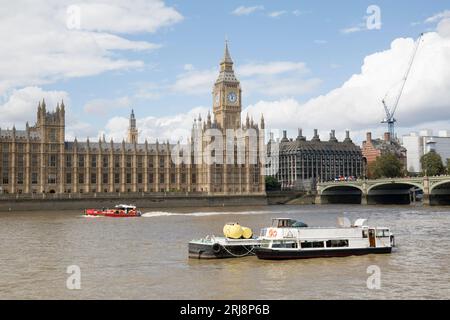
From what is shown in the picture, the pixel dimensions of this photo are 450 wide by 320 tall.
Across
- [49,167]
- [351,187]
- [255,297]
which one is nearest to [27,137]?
[49,167]

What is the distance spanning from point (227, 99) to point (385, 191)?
140ft

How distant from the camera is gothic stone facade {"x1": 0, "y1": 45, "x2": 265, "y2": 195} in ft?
382

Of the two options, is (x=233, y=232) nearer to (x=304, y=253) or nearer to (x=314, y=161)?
(x=304, y=253)

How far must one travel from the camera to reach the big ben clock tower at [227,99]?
472 feet

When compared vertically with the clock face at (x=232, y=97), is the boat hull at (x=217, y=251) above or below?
below

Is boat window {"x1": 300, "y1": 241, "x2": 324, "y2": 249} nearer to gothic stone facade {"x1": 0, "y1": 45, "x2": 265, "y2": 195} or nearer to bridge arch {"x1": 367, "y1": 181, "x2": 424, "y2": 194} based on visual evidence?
bridge arch {"x1": 367, "y1": 181, "x2": 424, "y2": 194}

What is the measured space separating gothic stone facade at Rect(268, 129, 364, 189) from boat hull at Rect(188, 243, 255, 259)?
138 metres

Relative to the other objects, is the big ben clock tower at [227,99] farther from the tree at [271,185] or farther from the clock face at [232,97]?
the tree at [271,185]

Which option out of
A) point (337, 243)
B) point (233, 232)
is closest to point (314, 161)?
point (337, 243)

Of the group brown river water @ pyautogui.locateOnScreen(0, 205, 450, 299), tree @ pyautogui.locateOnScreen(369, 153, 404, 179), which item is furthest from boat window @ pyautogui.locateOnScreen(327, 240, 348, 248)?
tree @ pyautogui.locateOnScreen(369, 153, 404, 179)

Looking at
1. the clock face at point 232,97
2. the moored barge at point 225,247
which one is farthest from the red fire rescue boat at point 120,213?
the clock face at point 232,97

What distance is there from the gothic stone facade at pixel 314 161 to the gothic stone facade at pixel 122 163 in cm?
4048

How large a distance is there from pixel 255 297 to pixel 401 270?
11.0m
